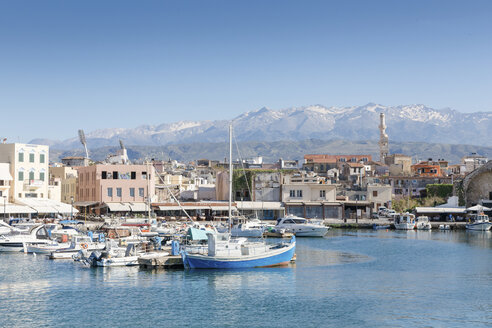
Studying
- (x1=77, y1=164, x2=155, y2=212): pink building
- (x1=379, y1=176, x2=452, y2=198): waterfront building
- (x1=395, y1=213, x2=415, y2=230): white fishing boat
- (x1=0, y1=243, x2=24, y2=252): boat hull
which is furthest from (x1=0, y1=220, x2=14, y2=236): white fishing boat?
(x1=379, y1=176, x2=452, y2=198): waterfront building

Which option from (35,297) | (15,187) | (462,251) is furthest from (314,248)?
(15,187)

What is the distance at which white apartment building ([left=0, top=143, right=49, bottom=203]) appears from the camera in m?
82.2

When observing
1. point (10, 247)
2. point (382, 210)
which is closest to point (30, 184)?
point (10, 247)

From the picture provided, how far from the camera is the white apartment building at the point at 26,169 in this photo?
270ft

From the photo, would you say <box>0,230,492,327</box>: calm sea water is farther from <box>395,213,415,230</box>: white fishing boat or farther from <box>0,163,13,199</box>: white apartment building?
<box>395,213,415,230</box>: white fishing boat

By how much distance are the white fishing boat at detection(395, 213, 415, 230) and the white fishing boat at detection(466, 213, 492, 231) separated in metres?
7.75

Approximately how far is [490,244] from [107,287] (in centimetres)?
4669

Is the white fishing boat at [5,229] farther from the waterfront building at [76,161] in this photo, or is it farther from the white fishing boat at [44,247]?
the waterfront building at [76,161]

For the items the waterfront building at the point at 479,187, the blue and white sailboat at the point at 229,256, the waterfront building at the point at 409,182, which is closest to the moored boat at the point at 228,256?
the blue and white sailboat at the point at 229,256

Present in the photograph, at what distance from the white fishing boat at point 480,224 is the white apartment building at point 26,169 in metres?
57.7

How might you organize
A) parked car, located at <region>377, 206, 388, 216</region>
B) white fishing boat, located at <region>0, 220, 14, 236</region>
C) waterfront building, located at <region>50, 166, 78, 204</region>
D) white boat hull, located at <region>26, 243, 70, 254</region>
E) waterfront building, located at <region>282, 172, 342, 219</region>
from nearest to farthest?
white boat hull, located at <region>26, 243, 70, 254</region> → white fishing boat, located at <region>0, 220, 14, 236</region> → waterfront building, located at <region>282, 172, 342, 219</region> → waterfront building, located at <region>50, 166, 78, 204</region> → parked car, located at <region>377, 206, 388, 216</region>

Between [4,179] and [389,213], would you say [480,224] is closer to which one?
[389,213]

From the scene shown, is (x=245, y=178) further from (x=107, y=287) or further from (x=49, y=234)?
(x=107, y=287)

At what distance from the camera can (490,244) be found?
72312 millimetres
